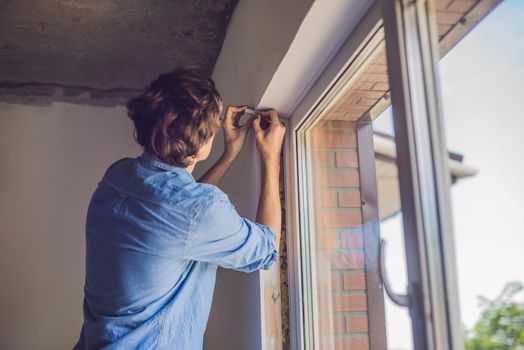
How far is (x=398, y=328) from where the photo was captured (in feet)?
3.55

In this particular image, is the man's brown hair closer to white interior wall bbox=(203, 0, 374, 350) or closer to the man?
the man

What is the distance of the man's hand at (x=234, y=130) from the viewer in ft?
5.64

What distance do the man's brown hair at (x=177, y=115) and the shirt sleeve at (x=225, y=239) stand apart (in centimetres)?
21

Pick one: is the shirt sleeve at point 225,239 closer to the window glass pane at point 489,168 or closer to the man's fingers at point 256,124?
the man's fingers at point 256,124

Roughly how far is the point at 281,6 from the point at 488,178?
2.66 feet

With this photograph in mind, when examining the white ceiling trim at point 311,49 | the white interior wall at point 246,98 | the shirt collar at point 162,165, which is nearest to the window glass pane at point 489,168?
the white ceiling trim at point 311,49

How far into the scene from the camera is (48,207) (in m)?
2.84

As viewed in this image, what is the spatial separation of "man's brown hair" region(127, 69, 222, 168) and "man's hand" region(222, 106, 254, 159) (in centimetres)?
25

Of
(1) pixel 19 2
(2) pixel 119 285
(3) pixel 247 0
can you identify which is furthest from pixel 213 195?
(1) pixel 19 2

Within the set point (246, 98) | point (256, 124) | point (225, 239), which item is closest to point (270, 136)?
point (256, 124)

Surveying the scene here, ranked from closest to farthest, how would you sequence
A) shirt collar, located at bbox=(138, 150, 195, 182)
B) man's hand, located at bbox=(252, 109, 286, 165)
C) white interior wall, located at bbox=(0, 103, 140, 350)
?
shirt collar, located at bbox=(138, 150, 195, 182), man's hand, located at bbox=(252, 109, 286, 165), white interior wall, located at bbox=(0, 103, 140, 350)

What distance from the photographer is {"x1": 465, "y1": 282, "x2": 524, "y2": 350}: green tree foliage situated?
0.71 meters

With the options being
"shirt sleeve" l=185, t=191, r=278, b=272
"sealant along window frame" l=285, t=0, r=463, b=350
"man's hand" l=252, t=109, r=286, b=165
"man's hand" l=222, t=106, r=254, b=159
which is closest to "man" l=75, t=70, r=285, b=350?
"shirt sleeve" l=185, t=191, r=278, b=272

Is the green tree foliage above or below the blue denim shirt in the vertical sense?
below
